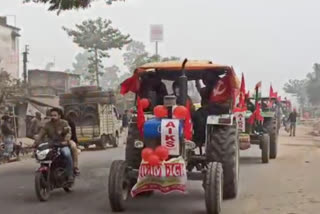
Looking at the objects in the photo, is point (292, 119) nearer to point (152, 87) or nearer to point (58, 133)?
point (152, 87)

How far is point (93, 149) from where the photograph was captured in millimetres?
25078

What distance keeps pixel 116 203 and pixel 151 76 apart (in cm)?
279

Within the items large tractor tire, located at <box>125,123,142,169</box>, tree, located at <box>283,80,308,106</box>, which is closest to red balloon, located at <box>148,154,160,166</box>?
large tractor tire, located at <box>125,123,142,169</box>

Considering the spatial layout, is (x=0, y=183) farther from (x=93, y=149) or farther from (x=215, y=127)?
(x=93, y=149)

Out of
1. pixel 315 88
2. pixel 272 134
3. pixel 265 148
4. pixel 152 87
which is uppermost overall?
pixel 315 88

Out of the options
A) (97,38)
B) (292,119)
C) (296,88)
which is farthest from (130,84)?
(296,88)

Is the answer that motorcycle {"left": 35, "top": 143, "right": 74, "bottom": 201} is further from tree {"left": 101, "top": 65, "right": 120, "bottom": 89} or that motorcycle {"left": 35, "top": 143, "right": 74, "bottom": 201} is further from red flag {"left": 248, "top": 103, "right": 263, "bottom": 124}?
tree {"left": 101, "top": 65, "right": 120, "bottom": 89}

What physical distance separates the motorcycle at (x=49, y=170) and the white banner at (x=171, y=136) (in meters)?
2.63

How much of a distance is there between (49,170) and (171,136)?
9.28 feet

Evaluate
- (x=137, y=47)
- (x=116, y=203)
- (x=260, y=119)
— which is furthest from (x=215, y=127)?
(x=137, y=47)

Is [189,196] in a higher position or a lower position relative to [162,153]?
lower

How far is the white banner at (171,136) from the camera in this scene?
8.66m

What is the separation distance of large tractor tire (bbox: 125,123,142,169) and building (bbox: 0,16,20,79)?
3502 centimetres

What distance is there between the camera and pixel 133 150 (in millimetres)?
10180
